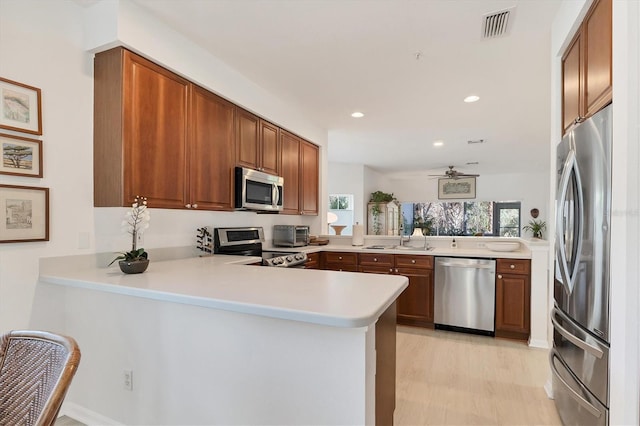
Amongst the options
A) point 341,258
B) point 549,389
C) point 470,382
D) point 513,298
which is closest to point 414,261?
point 341,258

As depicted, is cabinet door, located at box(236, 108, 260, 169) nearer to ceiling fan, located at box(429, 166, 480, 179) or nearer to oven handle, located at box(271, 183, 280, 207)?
oven handle, located at box(271, 183, 280, 207)

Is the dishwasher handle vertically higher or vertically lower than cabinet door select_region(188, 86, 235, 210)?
lower

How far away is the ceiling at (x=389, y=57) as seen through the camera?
213 centimetres

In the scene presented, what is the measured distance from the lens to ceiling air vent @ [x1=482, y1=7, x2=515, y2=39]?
2129mm

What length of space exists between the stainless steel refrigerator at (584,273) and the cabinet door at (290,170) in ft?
9.23

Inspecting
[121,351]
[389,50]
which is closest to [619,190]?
[389,50]

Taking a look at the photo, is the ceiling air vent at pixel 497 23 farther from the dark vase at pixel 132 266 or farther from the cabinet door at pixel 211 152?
the dark vase at pixel 132 266

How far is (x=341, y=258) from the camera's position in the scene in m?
4.33

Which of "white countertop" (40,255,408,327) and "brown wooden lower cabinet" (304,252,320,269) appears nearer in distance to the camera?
"white countertop" (40,255,408,327)

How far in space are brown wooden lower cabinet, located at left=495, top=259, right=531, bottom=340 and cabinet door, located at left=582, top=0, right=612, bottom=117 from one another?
7.05 feet

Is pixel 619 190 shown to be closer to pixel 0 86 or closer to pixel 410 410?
pixel 410 410

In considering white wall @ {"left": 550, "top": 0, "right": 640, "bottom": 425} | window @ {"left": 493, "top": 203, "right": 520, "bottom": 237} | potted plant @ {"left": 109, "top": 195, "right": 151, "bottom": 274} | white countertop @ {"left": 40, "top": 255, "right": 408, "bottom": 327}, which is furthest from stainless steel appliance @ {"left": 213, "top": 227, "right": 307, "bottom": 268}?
window @ {"left": 493, "top": 203, "right": 520, "bottom": 237}

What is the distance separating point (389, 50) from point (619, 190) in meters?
1.87

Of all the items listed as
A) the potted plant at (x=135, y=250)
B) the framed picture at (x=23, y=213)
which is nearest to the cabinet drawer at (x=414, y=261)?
the potted plant at (x=135, y=250)
